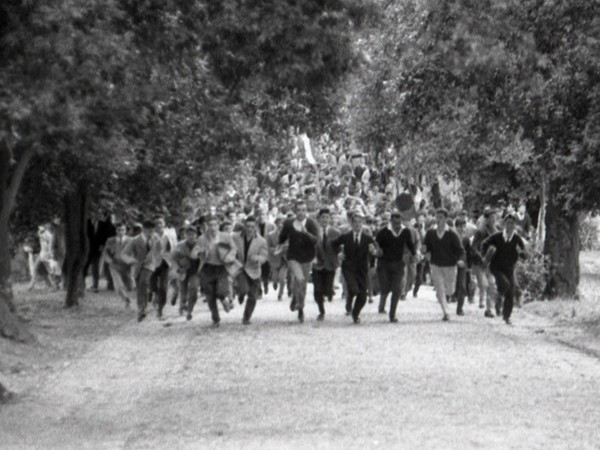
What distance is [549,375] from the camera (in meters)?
17.6

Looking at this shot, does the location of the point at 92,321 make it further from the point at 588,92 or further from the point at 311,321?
the point at 588,92

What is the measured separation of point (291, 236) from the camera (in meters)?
26.7

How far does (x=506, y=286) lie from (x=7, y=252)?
764 centimetres

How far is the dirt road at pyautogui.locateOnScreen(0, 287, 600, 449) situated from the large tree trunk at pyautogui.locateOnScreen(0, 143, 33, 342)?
3.49 ft

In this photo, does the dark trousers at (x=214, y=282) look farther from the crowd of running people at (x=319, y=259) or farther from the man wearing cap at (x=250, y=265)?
the man wearing cap at (x=250, y=265)

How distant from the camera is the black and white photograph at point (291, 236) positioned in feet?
48.0

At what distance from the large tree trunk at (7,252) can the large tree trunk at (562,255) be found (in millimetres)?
10997

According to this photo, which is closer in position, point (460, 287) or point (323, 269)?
point (323, 269)

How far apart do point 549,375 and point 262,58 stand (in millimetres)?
4663

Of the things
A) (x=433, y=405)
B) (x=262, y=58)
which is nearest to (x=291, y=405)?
(x=433, y=405)

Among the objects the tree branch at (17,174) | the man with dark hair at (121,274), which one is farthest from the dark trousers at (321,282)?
the tree branch at (17,174)

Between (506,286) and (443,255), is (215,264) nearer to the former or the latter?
(443,255)

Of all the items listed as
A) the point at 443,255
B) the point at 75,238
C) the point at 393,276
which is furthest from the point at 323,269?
the point at 75,238

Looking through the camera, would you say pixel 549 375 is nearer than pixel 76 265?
Yes
